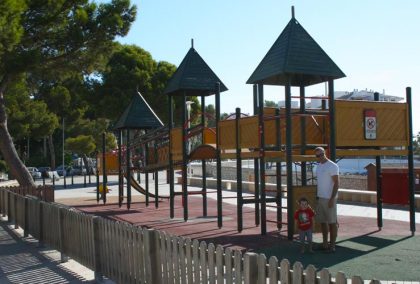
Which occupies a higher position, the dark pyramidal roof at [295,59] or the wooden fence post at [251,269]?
the dark pyramidal roof at [295,59]

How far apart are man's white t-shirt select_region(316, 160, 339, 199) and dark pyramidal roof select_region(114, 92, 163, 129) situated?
40.6 ft

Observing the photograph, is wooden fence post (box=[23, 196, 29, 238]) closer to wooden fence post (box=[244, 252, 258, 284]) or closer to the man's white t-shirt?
the man's white t-shirt

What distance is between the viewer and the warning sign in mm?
12047

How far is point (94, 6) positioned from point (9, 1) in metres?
5.92

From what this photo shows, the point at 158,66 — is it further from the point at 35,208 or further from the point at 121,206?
the point at 35,208

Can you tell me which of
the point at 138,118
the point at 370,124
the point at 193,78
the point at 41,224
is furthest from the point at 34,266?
the point at 138,118

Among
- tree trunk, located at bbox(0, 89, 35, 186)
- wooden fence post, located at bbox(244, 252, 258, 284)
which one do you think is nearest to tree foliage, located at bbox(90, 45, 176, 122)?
tree trunk, located at bbox(0, 89, 35, 186)

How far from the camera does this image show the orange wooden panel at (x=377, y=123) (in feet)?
38.9

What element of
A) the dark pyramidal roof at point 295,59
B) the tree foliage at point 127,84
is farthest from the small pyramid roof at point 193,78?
the tree foliage at point 127,84

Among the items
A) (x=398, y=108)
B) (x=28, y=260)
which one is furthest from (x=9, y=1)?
(x=398, y=108)

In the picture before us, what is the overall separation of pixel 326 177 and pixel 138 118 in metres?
13.0

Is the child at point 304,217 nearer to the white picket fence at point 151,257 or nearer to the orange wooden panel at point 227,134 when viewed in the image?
the white picket fence at point 151,257

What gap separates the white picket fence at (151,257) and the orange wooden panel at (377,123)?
479 centimetres

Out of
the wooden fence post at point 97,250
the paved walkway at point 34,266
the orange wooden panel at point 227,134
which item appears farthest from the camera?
the orange wooden panel at point 227,134
